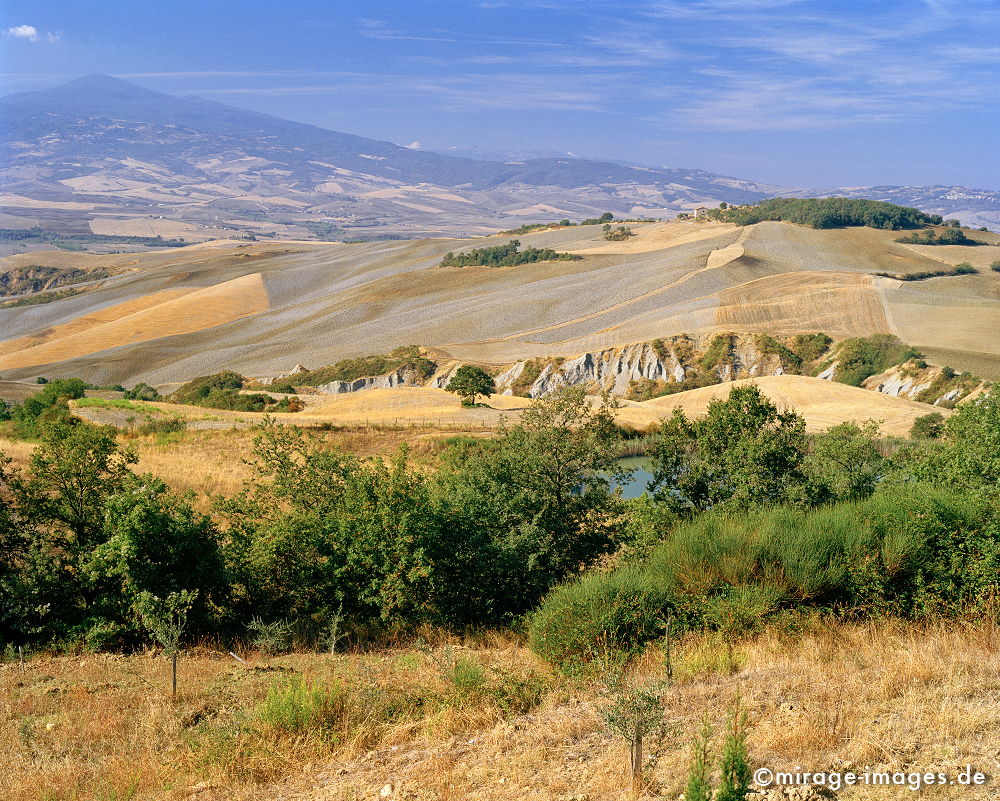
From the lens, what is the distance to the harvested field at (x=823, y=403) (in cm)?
5151

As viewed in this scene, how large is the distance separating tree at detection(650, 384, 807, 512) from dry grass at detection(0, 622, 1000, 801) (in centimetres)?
610

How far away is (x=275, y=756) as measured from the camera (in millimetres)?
8453

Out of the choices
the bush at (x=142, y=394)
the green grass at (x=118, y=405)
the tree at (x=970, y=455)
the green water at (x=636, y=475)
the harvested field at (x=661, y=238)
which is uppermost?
the harvested field at (x=661, y=238)

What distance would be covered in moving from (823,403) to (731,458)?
4305cm

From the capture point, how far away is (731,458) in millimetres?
17453

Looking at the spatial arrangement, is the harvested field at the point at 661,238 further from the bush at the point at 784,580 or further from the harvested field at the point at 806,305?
the bush at the point at 784,580

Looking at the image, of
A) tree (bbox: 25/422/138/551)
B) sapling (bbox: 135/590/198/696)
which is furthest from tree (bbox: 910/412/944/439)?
sapling (bbox: 135/590/198/696)

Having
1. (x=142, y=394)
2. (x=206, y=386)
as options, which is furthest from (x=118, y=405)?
(x=206, y=386)

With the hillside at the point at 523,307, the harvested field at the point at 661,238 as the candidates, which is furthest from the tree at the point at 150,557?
the harvested field at the point at 661,238

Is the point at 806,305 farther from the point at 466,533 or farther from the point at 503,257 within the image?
the point at 466,533

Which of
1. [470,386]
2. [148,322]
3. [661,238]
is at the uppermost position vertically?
[661,238]

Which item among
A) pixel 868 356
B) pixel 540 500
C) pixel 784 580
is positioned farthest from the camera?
pixel 868 356

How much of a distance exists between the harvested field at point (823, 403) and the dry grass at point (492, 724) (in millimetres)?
40637

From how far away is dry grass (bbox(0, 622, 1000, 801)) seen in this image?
7.47 meters
